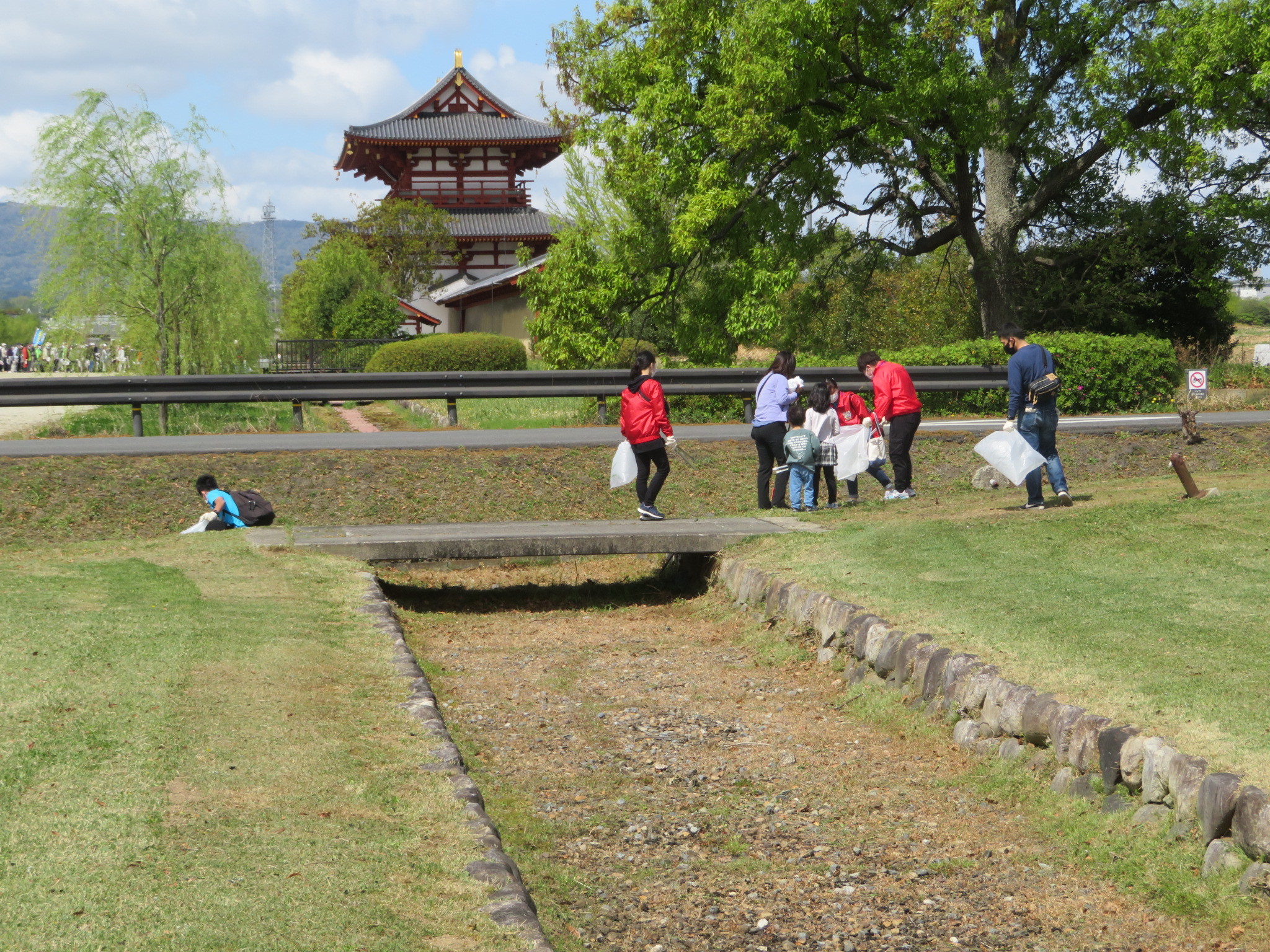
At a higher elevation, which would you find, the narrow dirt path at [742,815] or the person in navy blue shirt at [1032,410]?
the person in navy blue shirt at [1032,410]

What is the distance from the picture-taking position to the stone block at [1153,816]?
4.82m

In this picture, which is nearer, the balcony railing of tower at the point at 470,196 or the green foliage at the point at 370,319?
the green foliage at the point at 370,319

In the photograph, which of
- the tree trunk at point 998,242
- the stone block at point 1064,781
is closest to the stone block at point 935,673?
the stone block at point 1064,781

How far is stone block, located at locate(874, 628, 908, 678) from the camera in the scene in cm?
725

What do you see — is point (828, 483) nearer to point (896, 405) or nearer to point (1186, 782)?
point (896, 405)

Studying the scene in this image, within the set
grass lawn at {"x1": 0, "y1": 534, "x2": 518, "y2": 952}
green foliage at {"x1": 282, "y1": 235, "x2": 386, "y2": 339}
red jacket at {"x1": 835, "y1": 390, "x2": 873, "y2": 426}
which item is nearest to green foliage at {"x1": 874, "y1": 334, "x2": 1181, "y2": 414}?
red jacket at {"x1": 835, "y1": 390, "x2": 873, "y2": 426}

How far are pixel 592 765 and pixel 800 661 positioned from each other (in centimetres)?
249

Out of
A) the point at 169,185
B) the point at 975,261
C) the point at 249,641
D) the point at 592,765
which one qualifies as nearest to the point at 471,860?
the point at 592,765

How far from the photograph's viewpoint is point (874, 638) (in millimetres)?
7570

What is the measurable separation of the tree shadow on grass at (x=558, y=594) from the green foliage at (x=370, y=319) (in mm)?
34145

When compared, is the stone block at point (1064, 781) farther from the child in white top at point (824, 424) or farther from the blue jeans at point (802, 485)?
the blue jeans at point (802, 485)

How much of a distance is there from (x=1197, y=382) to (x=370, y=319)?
108 feet

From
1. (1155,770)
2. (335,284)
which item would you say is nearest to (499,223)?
(335,284)

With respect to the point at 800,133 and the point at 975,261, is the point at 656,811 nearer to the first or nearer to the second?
the point at 800,133
